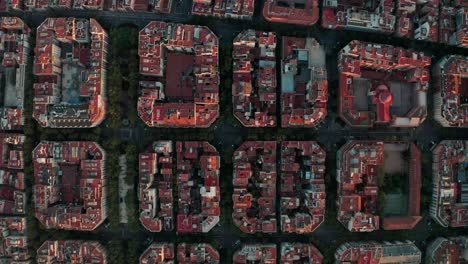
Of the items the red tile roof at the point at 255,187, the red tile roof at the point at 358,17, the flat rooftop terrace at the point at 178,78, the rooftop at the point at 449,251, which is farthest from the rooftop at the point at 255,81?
the rooftop at the point at 449,251

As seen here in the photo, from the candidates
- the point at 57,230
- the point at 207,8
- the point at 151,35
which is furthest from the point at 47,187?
the point at 207,8

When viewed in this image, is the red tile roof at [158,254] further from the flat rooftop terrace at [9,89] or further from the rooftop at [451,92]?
the rooftop at [451,92]

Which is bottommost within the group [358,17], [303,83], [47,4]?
[303,83]

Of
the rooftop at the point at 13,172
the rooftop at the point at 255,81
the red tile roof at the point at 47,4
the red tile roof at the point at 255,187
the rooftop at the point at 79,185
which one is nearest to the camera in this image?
the rooftop at the point at 79,185

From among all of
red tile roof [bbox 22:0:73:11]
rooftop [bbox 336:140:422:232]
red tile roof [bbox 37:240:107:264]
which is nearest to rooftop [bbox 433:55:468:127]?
rooftop [bbox 336:140:422:232]

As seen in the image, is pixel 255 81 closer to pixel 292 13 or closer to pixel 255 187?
→ pixel 292 13

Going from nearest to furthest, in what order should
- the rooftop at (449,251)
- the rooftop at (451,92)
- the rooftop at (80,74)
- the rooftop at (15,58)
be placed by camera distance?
the rooftop at (80,74) < the rooftop at (15,58) < the rooftop at (449,251) < the rooftop at (451,92)

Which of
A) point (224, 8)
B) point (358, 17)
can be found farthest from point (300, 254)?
point (224, 8)
